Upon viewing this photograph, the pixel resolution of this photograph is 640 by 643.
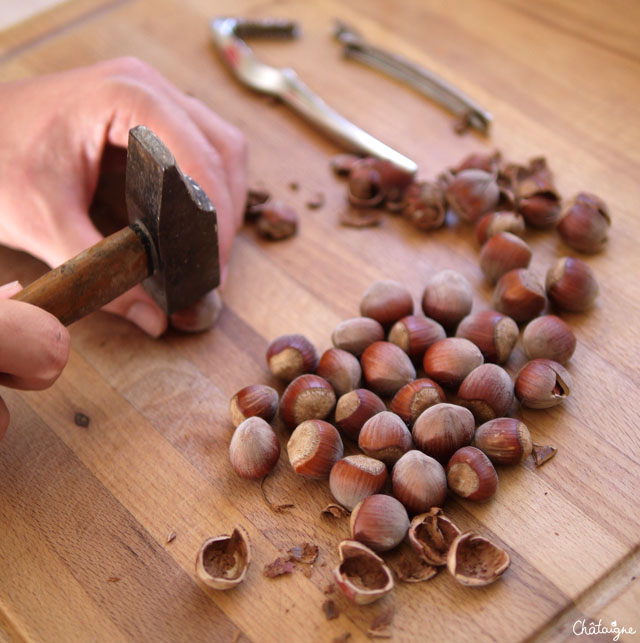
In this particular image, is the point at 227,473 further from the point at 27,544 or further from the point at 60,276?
the point at 60,276

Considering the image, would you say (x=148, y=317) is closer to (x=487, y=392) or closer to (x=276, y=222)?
(x=276, y=222)

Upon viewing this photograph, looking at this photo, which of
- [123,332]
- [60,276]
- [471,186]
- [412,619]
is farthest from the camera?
[471,186]

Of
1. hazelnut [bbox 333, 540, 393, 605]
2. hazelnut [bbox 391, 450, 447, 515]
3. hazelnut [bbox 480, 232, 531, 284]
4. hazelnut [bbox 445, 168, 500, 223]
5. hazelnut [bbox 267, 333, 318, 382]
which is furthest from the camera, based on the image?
hazelnut [bbox 445, 168, 500, 223]

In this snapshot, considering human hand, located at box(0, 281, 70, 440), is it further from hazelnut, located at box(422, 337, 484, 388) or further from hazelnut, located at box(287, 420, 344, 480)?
hazelnut, located at box(422, 337, 484, 388)

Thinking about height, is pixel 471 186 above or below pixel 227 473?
above

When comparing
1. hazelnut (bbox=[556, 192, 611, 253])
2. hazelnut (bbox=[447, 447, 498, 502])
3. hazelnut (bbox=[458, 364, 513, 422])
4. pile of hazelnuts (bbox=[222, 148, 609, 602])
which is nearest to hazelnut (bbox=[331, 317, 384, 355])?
pile of hazelnuts (bbox=[222, 148, 609, 602])

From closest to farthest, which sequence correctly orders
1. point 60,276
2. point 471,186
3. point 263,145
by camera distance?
point 60,276
point 471,186
point 263,145

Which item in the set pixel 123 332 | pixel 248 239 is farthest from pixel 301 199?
pixel 123 332
